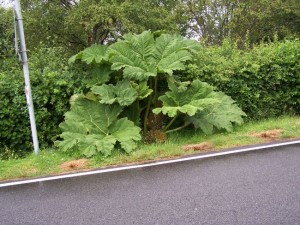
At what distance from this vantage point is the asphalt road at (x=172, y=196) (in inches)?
144

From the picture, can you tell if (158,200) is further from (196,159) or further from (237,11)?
(237,11)

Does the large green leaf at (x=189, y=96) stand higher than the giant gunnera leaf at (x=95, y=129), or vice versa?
the large green leaf at (x=189, y=96)

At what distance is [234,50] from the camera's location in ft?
29.2

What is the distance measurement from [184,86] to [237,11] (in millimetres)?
15478

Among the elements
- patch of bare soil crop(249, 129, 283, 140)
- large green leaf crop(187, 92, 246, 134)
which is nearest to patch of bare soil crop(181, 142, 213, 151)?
large green leaf crop(187, 92, 246, 134)

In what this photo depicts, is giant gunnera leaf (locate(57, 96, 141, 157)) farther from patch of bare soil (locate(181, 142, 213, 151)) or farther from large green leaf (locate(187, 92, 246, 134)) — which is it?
large green leaf (locate(187, 92, 246, 134))

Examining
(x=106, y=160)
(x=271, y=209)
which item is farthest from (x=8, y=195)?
(x=271, y=209)

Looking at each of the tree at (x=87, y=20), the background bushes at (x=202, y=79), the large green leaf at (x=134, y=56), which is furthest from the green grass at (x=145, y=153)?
the tree at (x=87, y=20)

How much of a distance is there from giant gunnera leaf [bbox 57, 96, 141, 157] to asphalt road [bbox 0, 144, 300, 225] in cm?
94

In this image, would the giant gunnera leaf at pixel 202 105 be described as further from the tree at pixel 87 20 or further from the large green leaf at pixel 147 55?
the tree at pixel 87 20

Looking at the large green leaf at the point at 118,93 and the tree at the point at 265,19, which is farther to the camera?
the tree at the point at 265,19

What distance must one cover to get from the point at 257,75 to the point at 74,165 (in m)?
5.15

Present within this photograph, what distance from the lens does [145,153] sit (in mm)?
5945

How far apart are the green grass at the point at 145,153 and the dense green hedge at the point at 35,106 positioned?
2.32ft
